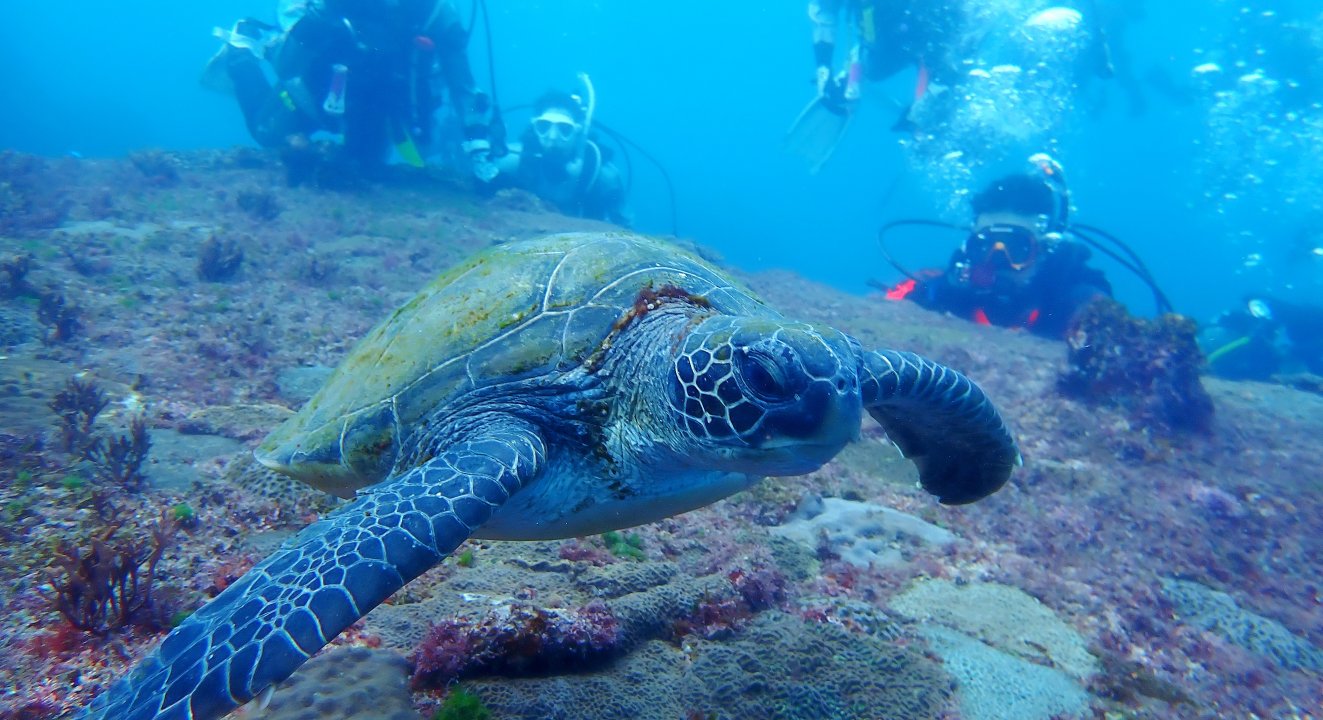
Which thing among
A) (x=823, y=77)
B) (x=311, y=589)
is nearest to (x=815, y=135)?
(x=823, y=77)

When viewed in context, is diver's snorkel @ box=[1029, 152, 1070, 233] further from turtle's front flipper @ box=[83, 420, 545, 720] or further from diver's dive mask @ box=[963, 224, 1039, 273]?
turtle's front flipper @ box=[83, 420, 545, 720]

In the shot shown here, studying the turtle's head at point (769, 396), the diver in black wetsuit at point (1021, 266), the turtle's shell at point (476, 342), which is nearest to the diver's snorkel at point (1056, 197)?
the diver in black wetsuit at point (1021, 266)

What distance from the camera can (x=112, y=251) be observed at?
28.3 feet

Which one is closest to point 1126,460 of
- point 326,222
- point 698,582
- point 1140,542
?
point 1140,542

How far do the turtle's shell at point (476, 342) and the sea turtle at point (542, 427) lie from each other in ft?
0.04

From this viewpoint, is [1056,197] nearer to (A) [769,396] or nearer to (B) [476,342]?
(A) [769,396]

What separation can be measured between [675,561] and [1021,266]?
11037mm

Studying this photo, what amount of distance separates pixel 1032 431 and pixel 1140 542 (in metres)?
1.87

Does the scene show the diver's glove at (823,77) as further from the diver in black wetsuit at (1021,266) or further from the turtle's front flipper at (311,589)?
the turtle's front flipper at (311,589)

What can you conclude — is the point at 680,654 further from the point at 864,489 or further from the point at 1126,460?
the point at 1126,460

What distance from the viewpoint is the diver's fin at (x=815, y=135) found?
20.7 m

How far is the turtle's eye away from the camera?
2.18 metres

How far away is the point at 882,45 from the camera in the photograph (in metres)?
18.2

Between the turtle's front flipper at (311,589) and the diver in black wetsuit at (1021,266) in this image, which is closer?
the turtle's front flipper at (311,589)
